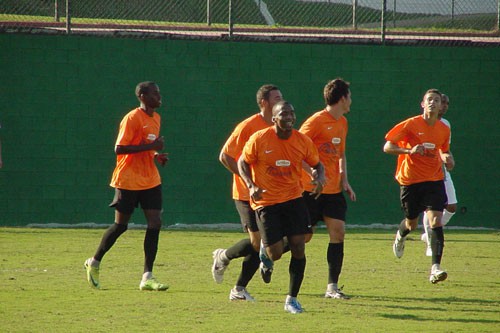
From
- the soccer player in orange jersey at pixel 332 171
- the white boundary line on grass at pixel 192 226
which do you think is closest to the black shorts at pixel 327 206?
the soccer player in orange jersey at pixel 332 171

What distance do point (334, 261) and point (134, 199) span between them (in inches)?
89.9

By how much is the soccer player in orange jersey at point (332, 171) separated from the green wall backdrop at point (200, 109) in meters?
6.78

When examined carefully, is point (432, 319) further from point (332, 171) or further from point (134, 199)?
point (134, 199)

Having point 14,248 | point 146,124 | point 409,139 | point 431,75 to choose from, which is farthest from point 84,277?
point 431,75

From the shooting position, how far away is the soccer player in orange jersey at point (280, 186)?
28.7 feet

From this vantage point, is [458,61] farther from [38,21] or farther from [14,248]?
[14,248]

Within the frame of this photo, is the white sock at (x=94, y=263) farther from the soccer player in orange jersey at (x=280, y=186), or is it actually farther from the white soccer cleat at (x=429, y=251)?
the white soccer cleat at (x=429, y=251)

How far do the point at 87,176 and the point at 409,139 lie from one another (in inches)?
275

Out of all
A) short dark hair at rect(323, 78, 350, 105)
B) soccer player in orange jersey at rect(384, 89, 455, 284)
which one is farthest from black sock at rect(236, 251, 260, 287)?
soccer player in orange jersey at rect(384, 89, 455, 284)

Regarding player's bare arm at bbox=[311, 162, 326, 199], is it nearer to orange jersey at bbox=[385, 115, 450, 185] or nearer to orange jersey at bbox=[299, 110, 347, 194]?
orange jersey at bbox=[299, 110, 347, 194]

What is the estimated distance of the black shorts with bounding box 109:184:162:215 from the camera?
1029 centimetres

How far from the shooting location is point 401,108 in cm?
1711

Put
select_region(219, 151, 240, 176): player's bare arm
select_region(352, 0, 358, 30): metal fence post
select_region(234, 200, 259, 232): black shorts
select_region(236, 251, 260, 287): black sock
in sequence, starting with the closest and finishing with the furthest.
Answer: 1. select_region(219, 151, 240, 176): player's bare arm
2. select_region(234, 200, 259, 232): black shorts
3. select_region(236, 251, 260, 287): black sock
4. select_region(352, 0, 358, 30): metal fence post

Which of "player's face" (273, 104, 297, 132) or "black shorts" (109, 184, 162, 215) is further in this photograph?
"black shorts" (109, 184, 162, 215)
